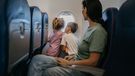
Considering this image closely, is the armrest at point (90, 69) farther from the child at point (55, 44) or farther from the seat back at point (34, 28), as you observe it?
the child at point (55, 44)

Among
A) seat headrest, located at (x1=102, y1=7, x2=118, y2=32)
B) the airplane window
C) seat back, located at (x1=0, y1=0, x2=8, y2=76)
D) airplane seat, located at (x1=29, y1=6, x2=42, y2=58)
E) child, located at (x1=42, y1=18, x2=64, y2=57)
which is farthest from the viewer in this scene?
the airplane window

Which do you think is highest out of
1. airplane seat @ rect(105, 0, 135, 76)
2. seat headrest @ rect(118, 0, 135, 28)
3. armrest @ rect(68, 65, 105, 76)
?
seat headrest @ rect(118, 0, 135, 28)

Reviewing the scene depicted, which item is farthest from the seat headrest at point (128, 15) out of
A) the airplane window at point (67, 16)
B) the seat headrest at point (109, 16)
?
the airplane window at point (67, 16)

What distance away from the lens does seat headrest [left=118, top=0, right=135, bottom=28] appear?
45.2 inches

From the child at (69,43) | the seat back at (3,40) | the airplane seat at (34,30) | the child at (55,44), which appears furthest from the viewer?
the child at (55,44)

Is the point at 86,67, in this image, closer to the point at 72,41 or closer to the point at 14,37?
the point at 14,37

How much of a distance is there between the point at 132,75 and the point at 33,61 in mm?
1419

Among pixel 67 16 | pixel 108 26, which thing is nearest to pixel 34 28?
pixel 108 26

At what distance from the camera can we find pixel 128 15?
117 cm

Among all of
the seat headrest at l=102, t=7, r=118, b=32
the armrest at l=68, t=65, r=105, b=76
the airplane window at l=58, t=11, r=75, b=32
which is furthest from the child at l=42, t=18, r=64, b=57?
the armrest at l=68, t=65, r=105, b=76

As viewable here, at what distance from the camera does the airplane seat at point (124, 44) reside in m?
1.16

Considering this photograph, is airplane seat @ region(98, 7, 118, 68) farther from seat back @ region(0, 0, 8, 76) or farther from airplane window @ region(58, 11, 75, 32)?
airplane window @ region(58, 11, 75, 32)

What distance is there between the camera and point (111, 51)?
4.15 ft

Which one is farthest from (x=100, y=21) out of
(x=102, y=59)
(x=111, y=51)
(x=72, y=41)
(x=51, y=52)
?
(x=51, y=52)
